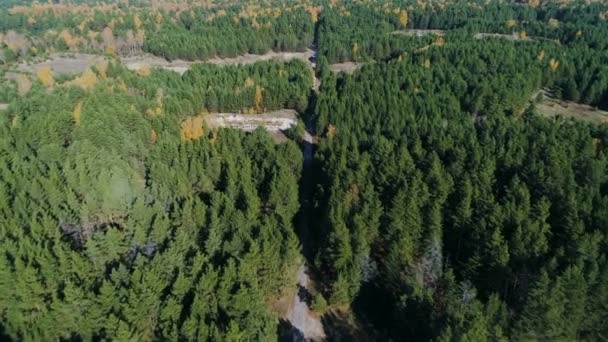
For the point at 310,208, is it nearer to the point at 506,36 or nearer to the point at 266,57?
the point at 266,57

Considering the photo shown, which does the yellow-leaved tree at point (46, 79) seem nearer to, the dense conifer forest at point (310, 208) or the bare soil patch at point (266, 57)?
the dense conifer forest at point (310, 208)

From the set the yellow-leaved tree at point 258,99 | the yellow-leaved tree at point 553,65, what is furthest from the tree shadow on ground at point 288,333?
the yellow-leaved tree at point 553,65

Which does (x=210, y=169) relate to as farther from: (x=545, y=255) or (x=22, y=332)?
(x=545, y=255)

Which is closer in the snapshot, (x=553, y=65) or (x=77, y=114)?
(x=77, y=114)

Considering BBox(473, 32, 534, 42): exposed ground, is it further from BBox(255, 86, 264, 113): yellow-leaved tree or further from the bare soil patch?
BBox(255, 86, 264, 113): yellow-leaved tree

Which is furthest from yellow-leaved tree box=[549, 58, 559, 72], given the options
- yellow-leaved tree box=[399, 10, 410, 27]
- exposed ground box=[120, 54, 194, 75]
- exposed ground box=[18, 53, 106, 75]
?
exposed ground box=[18, 53, 106, 75]

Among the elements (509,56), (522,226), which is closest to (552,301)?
(522,226)

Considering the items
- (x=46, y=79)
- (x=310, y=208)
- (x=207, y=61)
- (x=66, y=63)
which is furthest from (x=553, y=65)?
(x=66, y=63)
